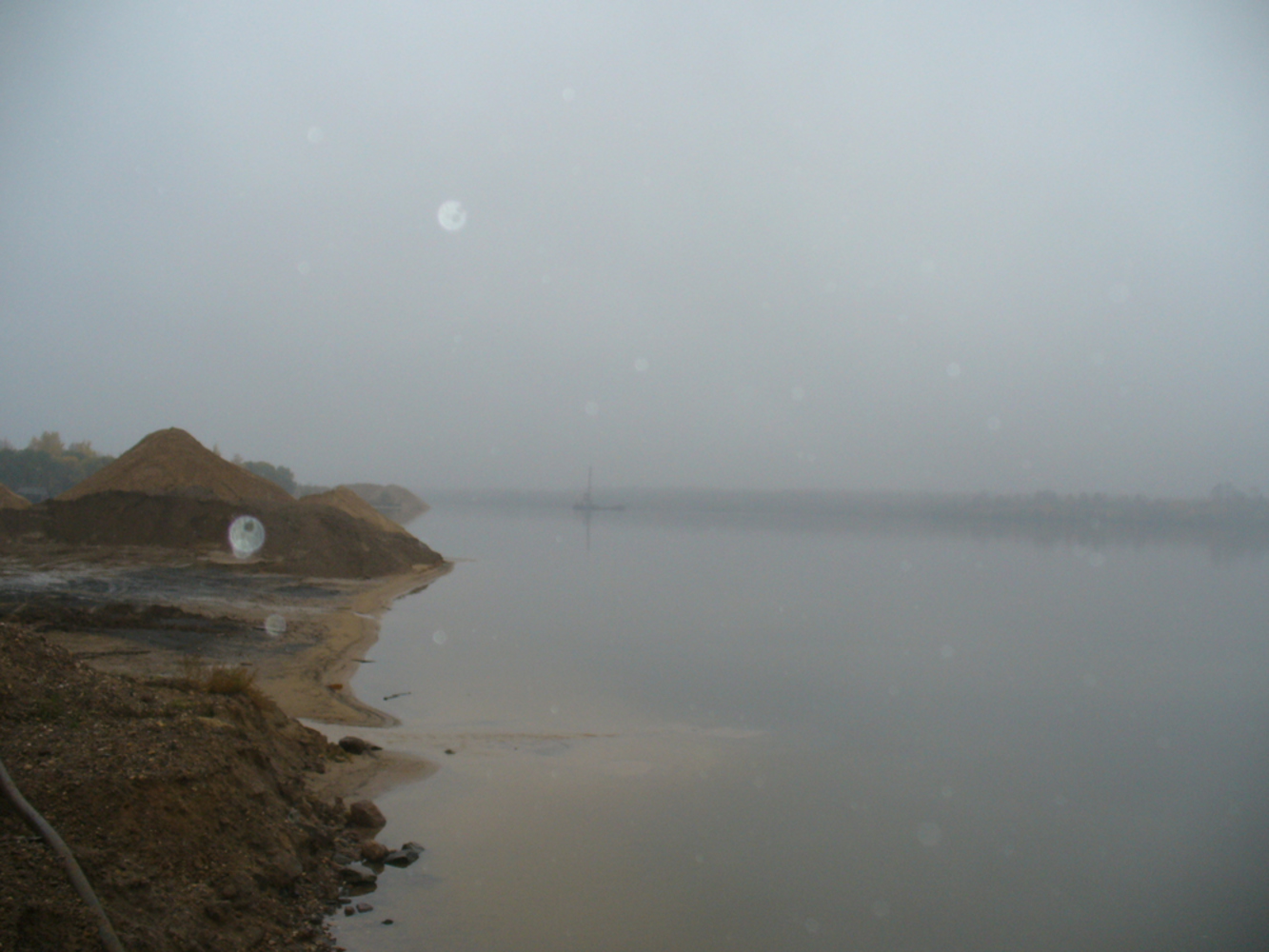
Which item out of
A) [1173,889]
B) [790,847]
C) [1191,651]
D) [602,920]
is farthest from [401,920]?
[1191,651]

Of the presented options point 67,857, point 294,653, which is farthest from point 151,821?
point 294,653

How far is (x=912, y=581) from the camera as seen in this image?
149 ft

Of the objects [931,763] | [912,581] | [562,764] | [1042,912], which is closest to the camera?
[1042,912]

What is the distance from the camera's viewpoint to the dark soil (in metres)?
4.71

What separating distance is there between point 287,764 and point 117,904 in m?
3.33

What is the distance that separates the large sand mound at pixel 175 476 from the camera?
128ft

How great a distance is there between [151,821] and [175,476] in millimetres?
40694

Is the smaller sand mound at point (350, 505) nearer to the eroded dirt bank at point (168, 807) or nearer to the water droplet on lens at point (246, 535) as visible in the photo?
the water droplet on lens at point (246, 535)

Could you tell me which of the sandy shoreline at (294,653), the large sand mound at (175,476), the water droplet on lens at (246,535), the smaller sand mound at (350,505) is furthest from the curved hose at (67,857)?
the smaller sand mound at (350,505)

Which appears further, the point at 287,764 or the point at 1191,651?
the point at 1191,651

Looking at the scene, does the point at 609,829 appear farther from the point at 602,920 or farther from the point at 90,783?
the point at 90,783

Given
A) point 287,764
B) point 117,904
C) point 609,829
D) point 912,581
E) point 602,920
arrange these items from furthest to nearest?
point 912,581 → point 609,829 → point 287,764 → point 602,920 → point 117,904

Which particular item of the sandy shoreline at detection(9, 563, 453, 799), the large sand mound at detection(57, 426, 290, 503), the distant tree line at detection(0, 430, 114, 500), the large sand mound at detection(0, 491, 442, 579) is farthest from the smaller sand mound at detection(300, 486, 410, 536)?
the distant tree line at detection(0, 430, 114, 500)

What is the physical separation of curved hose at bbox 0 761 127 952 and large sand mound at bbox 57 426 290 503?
36.6m
